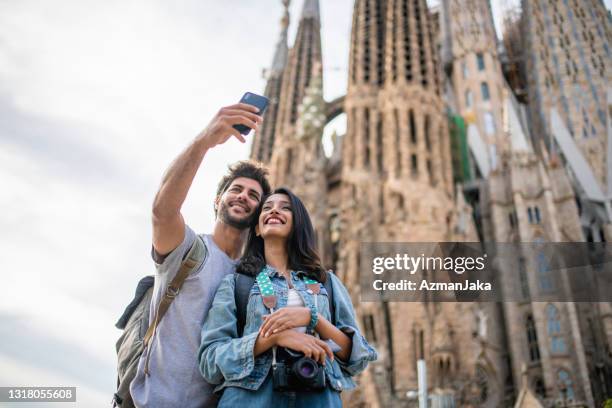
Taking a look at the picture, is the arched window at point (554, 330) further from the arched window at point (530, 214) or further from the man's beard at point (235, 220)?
the man's beard at point (235, 220)

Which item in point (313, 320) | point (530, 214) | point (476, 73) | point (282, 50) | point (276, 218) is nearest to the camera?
point (313, 320)

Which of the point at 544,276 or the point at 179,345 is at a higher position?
the point at 544,276

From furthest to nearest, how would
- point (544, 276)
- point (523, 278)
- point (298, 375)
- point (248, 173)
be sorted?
point (523, 278) < point (544, 276) < point (248, 173) < point (298, 375)

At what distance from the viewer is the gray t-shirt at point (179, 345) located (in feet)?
7.84

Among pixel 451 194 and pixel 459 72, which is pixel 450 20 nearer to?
pixel 459 72

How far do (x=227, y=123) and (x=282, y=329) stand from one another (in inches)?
38.3

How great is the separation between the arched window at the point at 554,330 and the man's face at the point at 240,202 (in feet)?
63.5

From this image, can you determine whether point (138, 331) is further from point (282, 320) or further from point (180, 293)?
point (282, 320)

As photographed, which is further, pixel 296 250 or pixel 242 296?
pixel 296 250

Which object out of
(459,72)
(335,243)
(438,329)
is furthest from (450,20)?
(438,329)

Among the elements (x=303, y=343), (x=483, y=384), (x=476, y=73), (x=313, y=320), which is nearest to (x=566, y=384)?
(x=483, y=384)

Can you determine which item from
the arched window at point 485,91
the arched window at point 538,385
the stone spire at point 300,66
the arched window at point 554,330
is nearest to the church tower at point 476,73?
the arched window at point 485,91

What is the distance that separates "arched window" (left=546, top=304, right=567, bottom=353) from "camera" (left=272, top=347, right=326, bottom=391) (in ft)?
64.6

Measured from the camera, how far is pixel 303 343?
2.21 m
